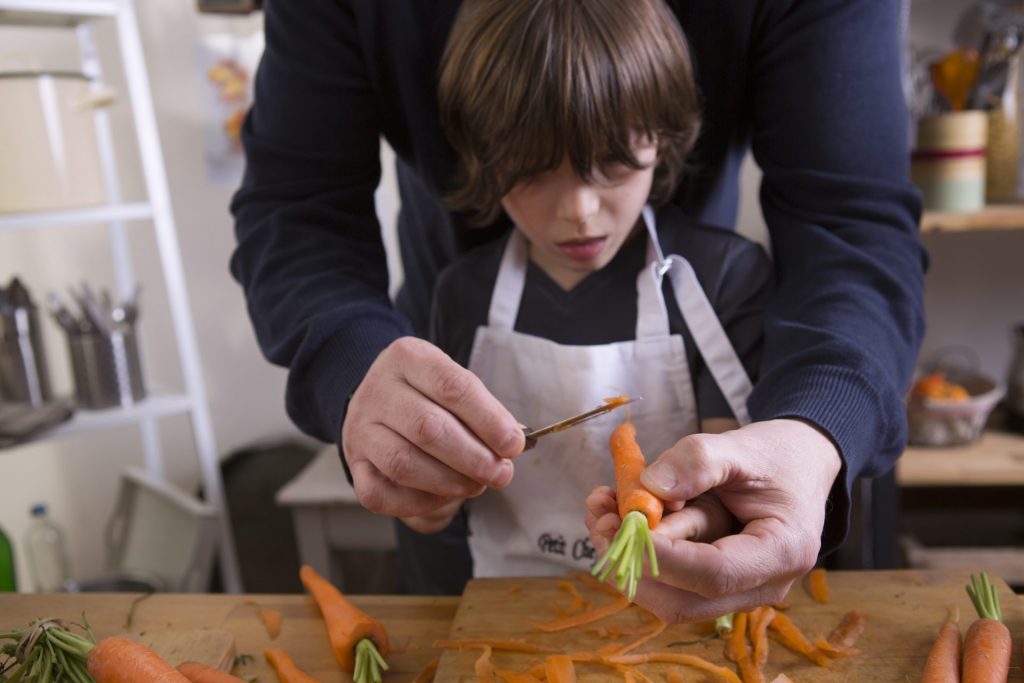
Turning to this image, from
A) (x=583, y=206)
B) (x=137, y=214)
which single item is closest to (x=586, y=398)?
(x=583, y=206)

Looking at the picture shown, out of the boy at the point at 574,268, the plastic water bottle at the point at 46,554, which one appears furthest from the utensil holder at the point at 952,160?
the plastic water bottle at the point at 46,554

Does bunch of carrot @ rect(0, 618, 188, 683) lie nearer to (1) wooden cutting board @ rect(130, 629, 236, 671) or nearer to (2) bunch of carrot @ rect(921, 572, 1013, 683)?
(1) wooden cutting board @ rect(130, 629, 236, 671)

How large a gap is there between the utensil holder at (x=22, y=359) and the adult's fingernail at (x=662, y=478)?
1678mm

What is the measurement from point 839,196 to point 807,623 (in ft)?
1.44

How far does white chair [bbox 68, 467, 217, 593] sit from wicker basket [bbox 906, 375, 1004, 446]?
1593 mm

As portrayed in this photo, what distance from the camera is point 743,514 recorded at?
66 centimetres

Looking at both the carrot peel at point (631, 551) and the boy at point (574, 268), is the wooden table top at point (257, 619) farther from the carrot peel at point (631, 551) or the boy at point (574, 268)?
the carrot peel at point (631, 551)

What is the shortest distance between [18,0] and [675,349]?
5.11 feet

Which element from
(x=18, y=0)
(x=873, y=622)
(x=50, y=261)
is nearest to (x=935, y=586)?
(x=873, y=622)

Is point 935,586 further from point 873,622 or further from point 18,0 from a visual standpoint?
point 18,0

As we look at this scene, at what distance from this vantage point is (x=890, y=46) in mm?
862

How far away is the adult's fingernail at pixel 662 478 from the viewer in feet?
1.99

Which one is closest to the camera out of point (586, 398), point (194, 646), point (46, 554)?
point (194, 646)

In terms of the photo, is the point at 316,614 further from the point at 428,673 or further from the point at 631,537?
the point at 631,537
